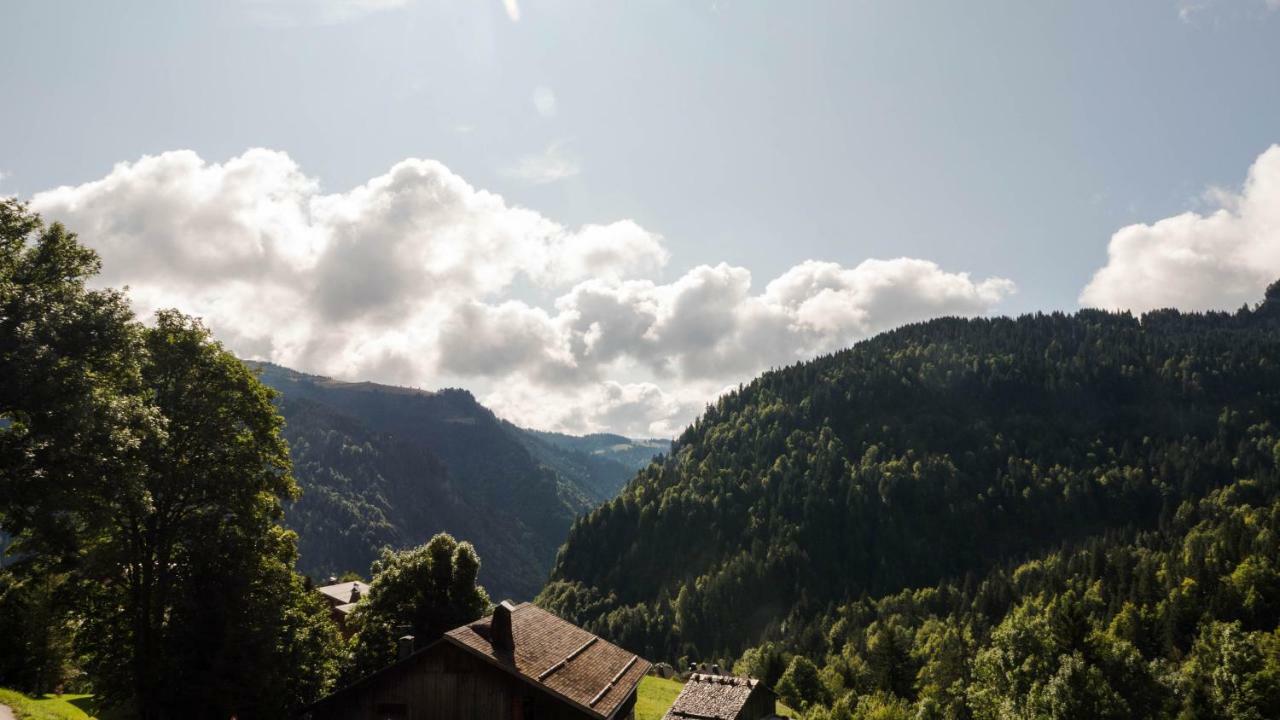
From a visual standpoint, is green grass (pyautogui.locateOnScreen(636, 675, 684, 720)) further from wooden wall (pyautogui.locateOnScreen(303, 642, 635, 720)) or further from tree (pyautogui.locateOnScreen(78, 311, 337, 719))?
tree (pyautogui.locateOnScreen(78, 311, 337, 719))

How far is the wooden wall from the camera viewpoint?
116ft

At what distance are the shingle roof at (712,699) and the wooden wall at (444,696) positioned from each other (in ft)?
58.1

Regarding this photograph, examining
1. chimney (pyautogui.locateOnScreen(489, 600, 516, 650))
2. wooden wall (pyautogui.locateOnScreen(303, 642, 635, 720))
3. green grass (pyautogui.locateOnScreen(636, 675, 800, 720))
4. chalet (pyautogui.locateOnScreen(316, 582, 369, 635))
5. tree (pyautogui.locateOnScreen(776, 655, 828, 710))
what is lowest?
tree (pyautogui.locateOnScreen(776, 655, 828, 710))

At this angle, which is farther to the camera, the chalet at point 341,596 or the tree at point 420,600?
the chalet at point 341,596

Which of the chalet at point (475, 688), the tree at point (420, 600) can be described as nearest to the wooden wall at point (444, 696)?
the chalet at point (475, 688)

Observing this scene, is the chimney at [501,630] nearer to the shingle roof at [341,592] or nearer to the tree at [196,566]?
the tree at [196,566]

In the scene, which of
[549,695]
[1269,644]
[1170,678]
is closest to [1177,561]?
[1269,644]

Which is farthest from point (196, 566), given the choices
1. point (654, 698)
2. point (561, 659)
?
point (654, 698)

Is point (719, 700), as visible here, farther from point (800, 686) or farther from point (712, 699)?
point (800, 686)

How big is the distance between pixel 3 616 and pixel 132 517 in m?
24.2

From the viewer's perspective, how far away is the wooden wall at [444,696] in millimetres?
35438

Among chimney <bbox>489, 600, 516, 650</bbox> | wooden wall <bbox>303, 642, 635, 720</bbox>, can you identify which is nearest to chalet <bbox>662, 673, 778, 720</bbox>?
wooden wall <bbox>303, 642, 635, 720</bbox>

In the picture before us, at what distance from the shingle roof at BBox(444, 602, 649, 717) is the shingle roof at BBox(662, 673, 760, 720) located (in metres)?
6.20

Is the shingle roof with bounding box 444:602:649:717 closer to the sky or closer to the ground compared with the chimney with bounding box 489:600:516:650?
closer to the ground
